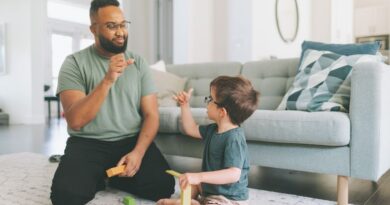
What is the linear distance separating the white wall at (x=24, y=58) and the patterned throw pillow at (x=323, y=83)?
17.8ft

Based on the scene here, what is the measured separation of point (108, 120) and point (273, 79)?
1.24m

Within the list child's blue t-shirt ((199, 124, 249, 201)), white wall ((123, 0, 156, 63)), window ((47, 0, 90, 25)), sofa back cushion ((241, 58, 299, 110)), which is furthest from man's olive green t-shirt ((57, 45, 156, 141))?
window ((47, 0, 90, 25))

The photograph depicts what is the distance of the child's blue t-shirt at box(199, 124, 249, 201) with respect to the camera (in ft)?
4.08

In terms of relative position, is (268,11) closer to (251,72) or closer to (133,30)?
(251,72)

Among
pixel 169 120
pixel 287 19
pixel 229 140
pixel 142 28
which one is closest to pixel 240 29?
pixel 287 19

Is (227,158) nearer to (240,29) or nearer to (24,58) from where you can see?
(240,29)

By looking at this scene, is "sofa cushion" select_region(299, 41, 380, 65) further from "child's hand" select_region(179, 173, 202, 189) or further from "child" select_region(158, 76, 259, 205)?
"child's hand" select_region(179, 173, 202, 189)

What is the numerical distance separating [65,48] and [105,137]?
8206 millimetres

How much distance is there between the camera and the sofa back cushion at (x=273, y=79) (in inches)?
93.8

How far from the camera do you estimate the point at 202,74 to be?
9.14 feet

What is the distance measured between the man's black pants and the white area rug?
0.07 metres

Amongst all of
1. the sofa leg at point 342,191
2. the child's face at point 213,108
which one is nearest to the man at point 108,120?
the child's face at point 213,108

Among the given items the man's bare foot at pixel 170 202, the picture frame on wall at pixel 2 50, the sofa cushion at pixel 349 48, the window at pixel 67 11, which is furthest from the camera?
the window at pixel 67 11

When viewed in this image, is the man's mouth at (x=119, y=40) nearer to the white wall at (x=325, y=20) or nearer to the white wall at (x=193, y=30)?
the white wall at (x=193, y=30)
